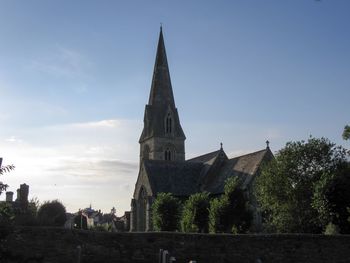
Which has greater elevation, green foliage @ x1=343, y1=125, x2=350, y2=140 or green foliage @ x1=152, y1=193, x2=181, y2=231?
green foliage @ x1=343, y1=125, x2=350, y2=140

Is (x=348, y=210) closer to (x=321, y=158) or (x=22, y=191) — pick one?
(x=321, y=158)

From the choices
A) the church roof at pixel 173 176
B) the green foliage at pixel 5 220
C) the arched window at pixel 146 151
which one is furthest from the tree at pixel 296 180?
the arched window at pixel 146 151

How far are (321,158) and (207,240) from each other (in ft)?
52.5

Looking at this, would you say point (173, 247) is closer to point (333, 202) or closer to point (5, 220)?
point (5, 220)

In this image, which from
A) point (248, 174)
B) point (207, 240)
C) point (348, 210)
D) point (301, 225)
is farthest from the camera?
point (248, 174)

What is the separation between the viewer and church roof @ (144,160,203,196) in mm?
49906

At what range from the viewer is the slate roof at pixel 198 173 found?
1875 inches

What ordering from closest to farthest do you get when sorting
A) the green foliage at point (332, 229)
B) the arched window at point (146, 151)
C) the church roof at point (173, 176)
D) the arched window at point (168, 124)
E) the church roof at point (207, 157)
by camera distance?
the green foliage at point (332, 229), the church roof at point (173, 176), the church roof at point (207, 157), the arched window at point (168, 124), the arched window at point (146, 151)

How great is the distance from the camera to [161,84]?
70875 mm

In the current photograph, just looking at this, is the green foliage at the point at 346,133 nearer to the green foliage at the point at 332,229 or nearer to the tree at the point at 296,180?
the tree at the point at 296,180

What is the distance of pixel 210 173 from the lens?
2069 inches

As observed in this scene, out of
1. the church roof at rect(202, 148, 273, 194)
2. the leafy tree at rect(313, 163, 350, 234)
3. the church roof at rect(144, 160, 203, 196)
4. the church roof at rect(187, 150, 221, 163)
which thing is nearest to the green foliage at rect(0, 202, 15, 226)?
the leafy tree at rect(313, 163, 350, 234)

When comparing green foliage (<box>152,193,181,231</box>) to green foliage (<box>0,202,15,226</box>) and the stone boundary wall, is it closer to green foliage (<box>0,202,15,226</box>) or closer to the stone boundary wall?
the stone boundary wall

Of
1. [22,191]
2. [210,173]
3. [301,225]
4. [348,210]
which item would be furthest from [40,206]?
[348,210]
